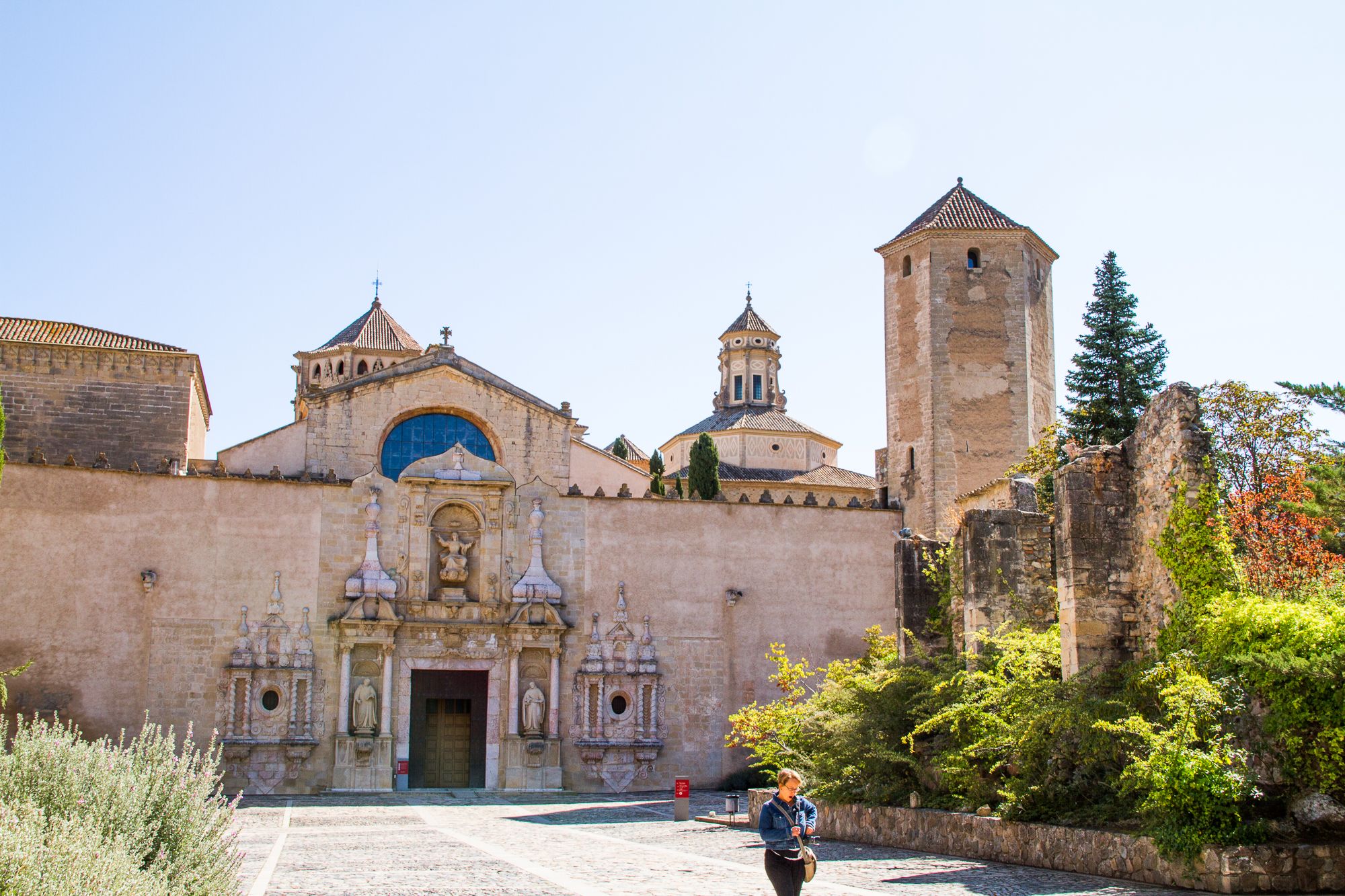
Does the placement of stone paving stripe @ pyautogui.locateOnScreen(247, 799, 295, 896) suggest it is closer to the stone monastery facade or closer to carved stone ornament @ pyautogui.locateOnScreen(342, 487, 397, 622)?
the stone monastery facade

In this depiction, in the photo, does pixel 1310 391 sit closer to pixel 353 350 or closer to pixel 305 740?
pixel 305 740

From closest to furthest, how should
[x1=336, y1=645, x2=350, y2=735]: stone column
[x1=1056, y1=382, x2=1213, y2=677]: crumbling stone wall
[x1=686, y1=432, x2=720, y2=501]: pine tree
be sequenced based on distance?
[x1=1056, y1=382, x2=1213, y2=677]: crumbling stone wall
[x1=336, y1=645, x2=350, y2=735]: stone column
[x1=686, y1=432, x2=720, y2=501]: pine tree

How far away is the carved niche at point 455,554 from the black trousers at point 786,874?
19139 mm

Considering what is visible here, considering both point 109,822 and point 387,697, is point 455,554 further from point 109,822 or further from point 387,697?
point 109,822

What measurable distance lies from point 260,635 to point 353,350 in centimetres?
2621

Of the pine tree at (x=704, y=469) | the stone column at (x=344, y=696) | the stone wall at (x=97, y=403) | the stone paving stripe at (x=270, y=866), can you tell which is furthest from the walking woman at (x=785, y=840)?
the pine tree at (x=704, y=469)

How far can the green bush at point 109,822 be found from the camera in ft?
21.5

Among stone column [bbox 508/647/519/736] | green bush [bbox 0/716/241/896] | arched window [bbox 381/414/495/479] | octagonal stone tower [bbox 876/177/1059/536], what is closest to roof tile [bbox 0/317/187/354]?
arched window [bbox 381/414/495/479]

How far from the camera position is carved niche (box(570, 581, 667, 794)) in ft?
88.8

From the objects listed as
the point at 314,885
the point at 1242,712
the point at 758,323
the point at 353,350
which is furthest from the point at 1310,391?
the point at 758,323

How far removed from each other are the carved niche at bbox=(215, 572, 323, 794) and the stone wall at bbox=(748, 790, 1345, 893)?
524 inches

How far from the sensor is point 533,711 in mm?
26875

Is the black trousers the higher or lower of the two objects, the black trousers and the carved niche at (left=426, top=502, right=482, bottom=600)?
the lower

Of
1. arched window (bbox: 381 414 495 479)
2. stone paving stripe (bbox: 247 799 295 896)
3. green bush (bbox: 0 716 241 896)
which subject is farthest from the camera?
arched window (bbox: 381 414 495 479)
